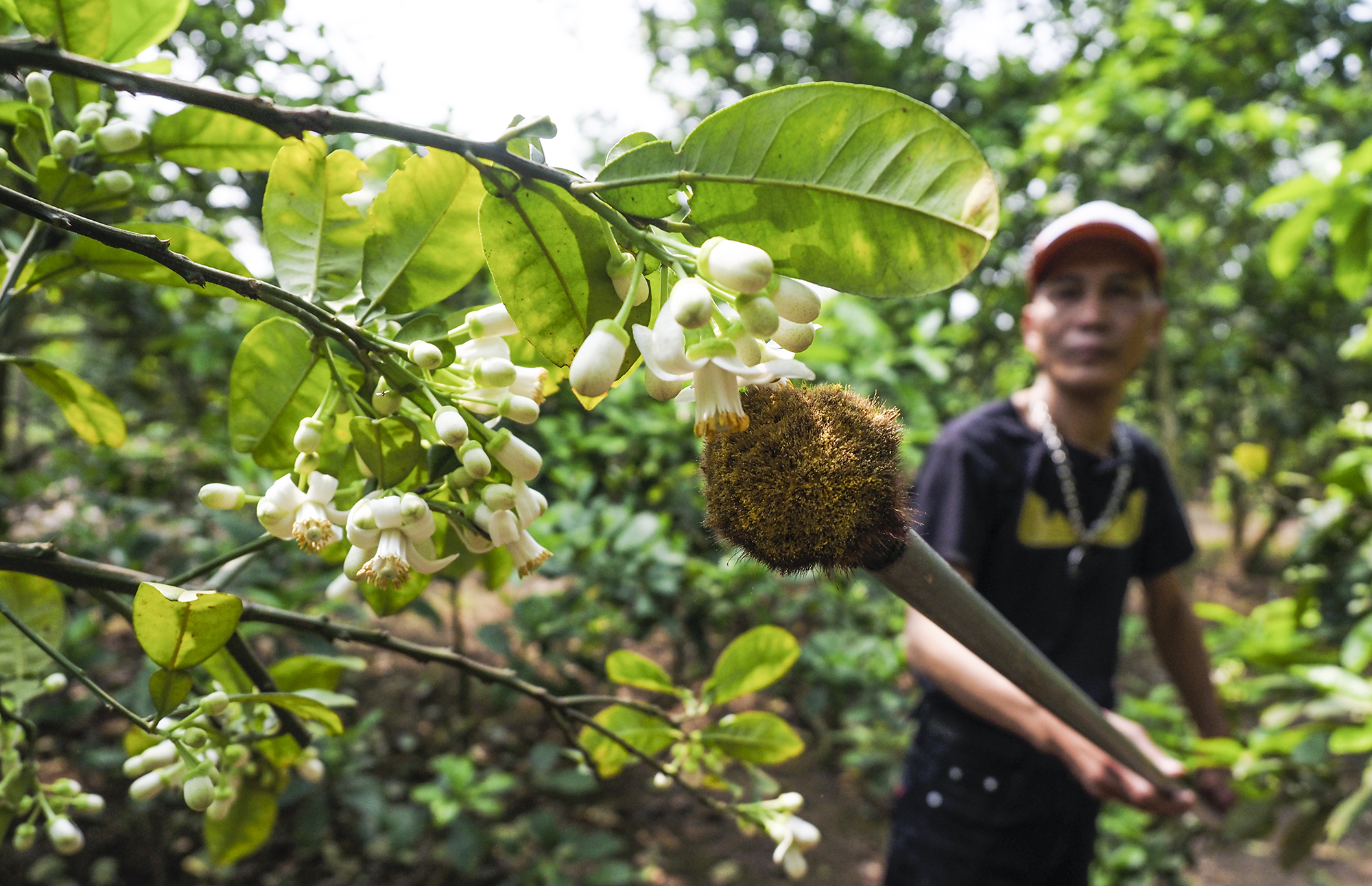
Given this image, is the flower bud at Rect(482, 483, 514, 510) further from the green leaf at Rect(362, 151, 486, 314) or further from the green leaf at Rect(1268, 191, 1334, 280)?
the green leaf at Rect(1268, 191, 1334, 280)

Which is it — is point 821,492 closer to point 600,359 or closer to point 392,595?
point 600,359

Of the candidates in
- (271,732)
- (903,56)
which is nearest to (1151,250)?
(271,732)

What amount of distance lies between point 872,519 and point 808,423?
0.06 metres

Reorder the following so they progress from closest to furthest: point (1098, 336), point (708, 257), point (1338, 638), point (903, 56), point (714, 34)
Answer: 1. point (708, 257)
2. point (1098, 336)
3. point (1338, 638)
4. point (903, 56)
5. point (714, 34)

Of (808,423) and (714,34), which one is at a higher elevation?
(714,34)

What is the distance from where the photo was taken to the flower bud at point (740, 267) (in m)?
0.34

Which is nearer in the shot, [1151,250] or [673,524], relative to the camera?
[1151,250]

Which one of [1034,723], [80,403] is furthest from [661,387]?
[1034,723]

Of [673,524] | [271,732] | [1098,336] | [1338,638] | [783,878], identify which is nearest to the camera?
[271,732]

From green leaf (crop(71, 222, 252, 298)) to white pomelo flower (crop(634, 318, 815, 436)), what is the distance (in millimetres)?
334

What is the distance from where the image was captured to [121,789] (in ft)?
6.58

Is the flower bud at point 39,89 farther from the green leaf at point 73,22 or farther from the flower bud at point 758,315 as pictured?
the flower bud at point 758,315

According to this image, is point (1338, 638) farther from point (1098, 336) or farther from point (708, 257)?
point (708, 257)

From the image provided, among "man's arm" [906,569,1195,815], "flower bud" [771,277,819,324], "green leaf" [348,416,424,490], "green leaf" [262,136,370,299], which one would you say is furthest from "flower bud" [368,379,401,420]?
"man's arm" [906,569,1195,815]
